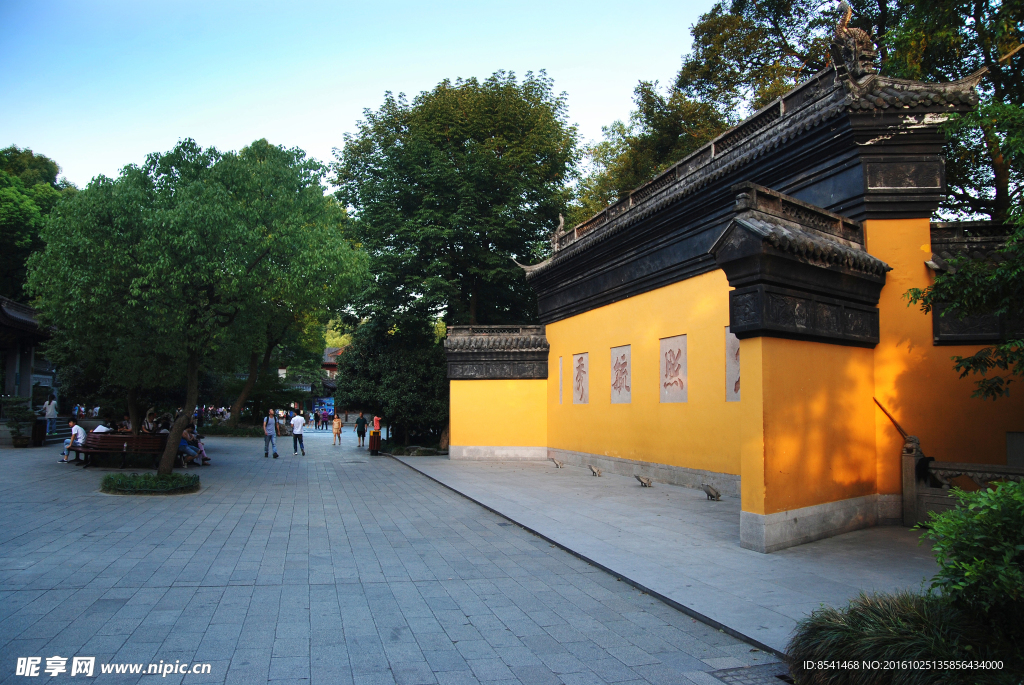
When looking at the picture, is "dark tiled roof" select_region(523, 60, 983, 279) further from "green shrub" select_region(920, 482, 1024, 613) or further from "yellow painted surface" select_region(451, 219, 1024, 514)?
"green shrub" select_region(920, 482, 1024, 613)

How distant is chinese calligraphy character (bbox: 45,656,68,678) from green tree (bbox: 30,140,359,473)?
8.75 meters

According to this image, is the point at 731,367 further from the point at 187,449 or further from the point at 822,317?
the point at 187,449

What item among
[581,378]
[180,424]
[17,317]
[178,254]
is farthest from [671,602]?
[17,317]

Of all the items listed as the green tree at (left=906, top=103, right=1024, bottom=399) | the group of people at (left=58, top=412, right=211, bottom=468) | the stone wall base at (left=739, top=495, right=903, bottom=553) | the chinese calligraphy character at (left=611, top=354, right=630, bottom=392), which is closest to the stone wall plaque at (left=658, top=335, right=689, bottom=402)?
the chinese calligraphy character at (left=611, top=354, right=630, bottom=392)

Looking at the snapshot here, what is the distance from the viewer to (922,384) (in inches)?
342

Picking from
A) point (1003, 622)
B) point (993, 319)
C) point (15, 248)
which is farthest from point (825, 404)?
point (15, 248)

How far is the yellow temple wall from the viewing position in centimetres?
2014

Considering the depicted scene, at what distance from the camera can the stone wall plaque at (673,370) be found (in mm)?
13055

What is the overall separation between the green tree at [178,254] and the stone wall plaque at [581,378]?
7.34 meters

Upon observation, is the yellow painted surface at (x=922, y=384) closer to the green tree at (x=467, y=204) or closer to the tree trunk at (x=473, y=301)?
the green tree at (x=467, y=204)

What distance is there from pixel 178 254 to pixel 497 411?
11.0 metres

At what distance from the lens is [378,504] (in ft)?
37.4

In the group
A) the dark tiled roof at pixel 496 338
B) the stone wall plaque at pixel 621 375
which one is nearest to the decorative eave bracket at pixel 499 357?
the dark tiled roof at pixel 496 338

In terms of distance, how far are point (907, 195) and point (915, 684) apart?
7.48 m
